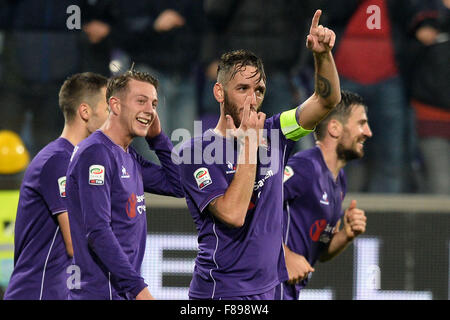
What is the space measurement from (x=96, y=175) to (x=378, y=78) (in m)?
3.47

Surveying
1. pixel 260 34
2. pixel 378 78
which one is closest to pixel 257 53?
pixel 260 34

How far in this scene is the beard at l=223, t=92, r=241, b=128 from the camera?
13.3 ft

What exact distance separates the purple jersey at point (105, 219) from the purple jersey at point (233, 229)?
0.29 metres

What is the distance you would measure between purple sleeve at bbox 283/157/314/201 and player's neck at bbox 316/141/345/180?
0.23 metres

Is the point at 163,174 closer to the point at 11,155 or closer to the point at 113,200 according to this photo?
the point at 113,200

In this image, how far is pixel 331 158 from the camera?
206 inches

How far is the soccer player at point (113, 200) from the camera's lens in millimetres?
3797

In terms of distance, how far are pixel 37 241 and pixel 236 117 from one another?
1.28 metres

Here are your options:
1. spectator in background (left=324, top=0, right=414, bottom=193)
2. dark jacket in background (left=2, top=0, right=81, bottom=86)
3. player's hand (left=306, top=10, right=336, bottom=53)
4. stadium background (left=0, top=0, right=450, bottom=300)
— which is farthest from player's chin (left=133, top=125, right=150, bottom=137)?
spectator in background (left=324, top=0, right=414, bottom=193)

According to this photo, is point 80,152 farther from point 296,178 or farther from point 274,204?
point 296,178

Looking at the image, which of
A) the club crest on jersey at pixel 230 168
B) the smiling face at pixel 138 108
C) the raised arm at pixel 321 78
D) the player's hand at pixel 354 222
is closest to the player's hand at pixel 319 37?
the raised arm at pixel 321 78

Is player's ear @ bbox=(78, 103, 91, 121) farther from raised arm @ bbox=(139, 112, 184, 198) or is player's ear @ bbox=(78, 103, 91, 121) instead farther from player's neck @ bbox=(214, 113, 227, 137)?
player's neck @ bbox=(214, 113, 227, 137)

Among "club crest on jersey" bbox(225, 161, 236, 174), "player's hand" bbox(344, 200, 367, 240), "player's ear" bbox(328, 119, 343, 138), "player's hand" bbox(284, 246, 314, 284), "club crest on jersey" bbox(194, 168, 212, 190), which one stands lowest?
"player's hand" bbox(284, 246, 314, 284)

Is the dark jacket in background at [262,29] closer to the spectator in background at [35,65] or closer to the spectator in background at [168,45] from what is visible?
the spectator in background at [168,45]
